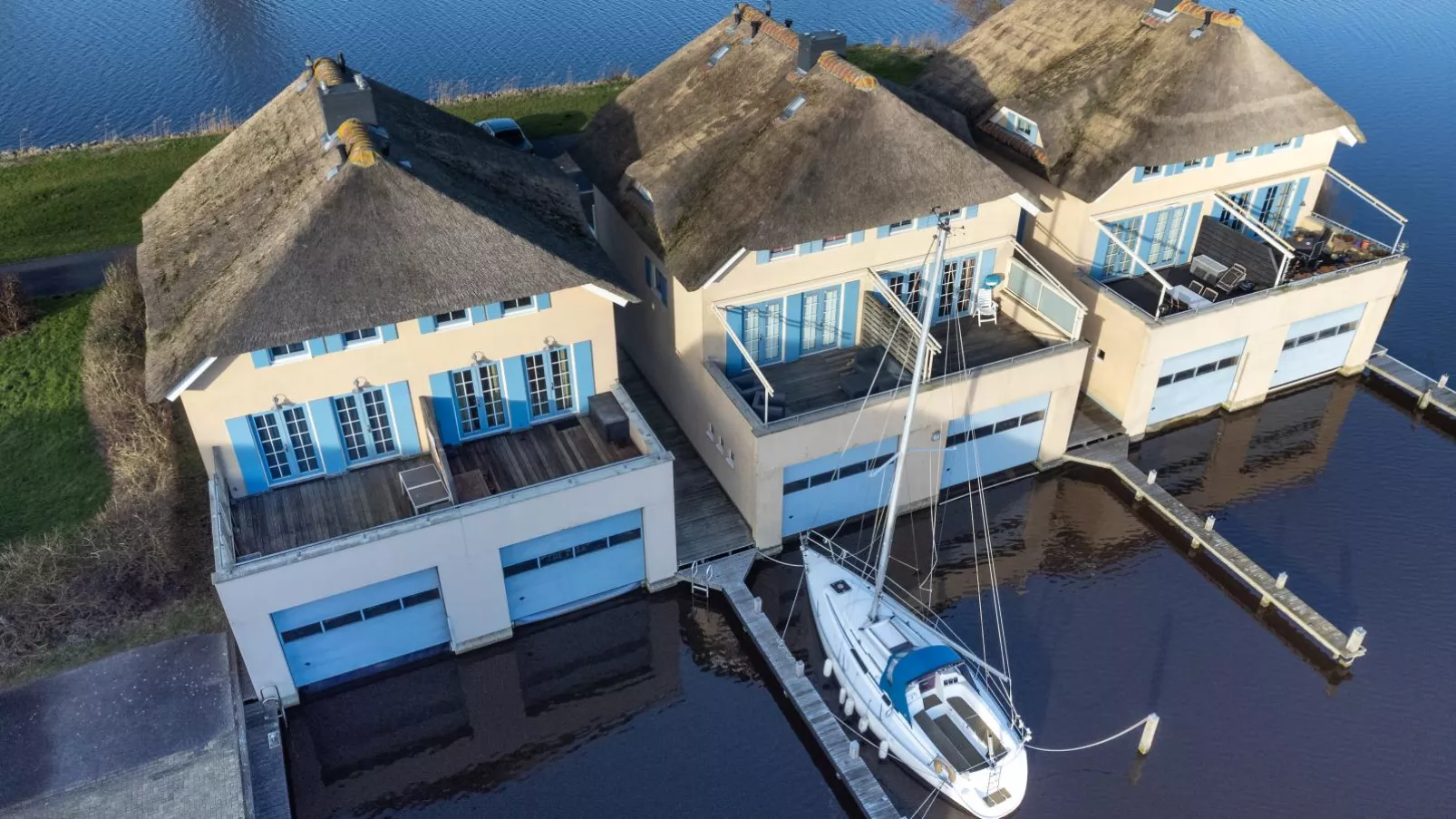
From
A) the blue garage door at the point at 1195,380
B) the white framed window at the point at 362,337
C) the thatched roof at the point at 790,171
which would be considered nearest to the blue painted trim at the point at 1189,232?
the blue garage door at the point at 1195,380

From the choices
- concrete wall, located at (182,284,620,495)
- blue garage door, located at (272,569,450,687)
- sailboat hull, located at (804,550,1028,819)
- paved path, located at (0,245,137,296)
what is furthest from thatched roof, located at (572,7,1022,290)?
paved path, located at (0,245,137,296)

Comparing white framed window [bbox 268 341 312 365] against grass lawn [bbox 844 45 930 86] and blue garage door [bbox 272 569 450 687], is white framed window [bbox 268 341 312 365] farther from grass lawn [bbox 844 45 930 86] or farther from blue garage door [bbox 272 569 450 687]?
grass lawn [bbox 844 45 930 86]

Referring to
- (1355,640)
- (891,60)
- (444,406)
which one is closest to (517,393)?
(444,406)

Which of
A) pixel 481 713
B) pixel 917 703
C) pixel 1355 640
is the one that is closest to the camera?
pixel 917 703

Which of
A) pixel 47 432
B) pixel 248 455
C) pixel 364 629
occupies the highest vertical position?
pixel 248 455

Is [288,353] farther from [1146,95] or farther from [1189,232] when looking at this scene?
[1189,232]

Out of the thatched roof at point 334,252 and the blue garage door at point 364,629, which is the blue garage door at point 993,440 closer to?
the thatched roof at point 334,252

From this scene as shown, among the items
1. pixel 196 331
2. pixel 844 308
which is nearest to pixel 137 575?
pixel 196 331
